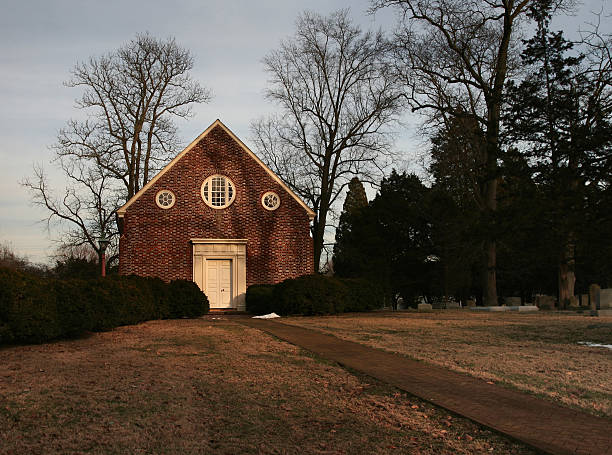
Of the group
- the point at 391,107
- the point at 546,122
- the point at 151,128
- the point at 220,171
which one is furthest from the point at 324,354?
the point at 151,128

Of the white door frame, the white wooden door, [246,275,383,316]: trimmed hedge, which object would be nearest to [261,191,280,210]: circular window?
the white door frame

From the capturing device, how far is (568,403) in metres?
7.25

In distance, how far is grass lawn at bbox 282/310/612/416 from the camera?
823 centimetres

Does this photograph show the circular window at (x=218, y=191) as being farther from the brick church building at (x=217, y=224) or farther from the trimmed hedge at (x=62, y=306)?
the trimmed hedge at (x=62, y=306)

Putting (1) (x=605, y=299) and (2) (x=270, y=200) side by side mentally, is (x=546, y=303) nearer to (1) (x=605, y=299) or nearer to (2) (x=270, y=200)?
(1) (x=605, y=299)

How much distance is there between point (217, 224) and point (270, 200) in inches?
108

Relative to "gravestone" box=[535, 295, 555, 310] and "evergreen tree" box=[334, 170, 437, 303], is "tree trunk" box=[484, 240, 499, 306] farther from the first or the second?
"evergreen tree" box=[334, 170, 437, 303]

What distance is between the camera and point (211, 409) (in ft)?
22.9

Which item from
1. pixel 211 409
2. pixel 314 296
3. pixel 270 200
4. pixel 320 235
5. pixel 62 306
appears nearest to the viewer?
pixel 211 409

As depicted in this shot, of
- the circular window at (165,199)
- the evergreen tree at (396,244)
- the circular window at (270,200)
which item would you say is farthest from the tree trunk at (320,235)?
the circular window at (165,199)

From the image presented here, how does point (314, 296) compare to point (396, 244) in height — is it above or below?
below

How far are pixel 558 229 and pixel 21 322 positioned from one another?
541 inches

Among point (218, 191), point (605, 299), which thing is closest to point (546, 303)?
point (605, 299)

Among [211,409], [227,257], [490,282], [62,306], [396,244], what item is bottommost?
[211,409]
